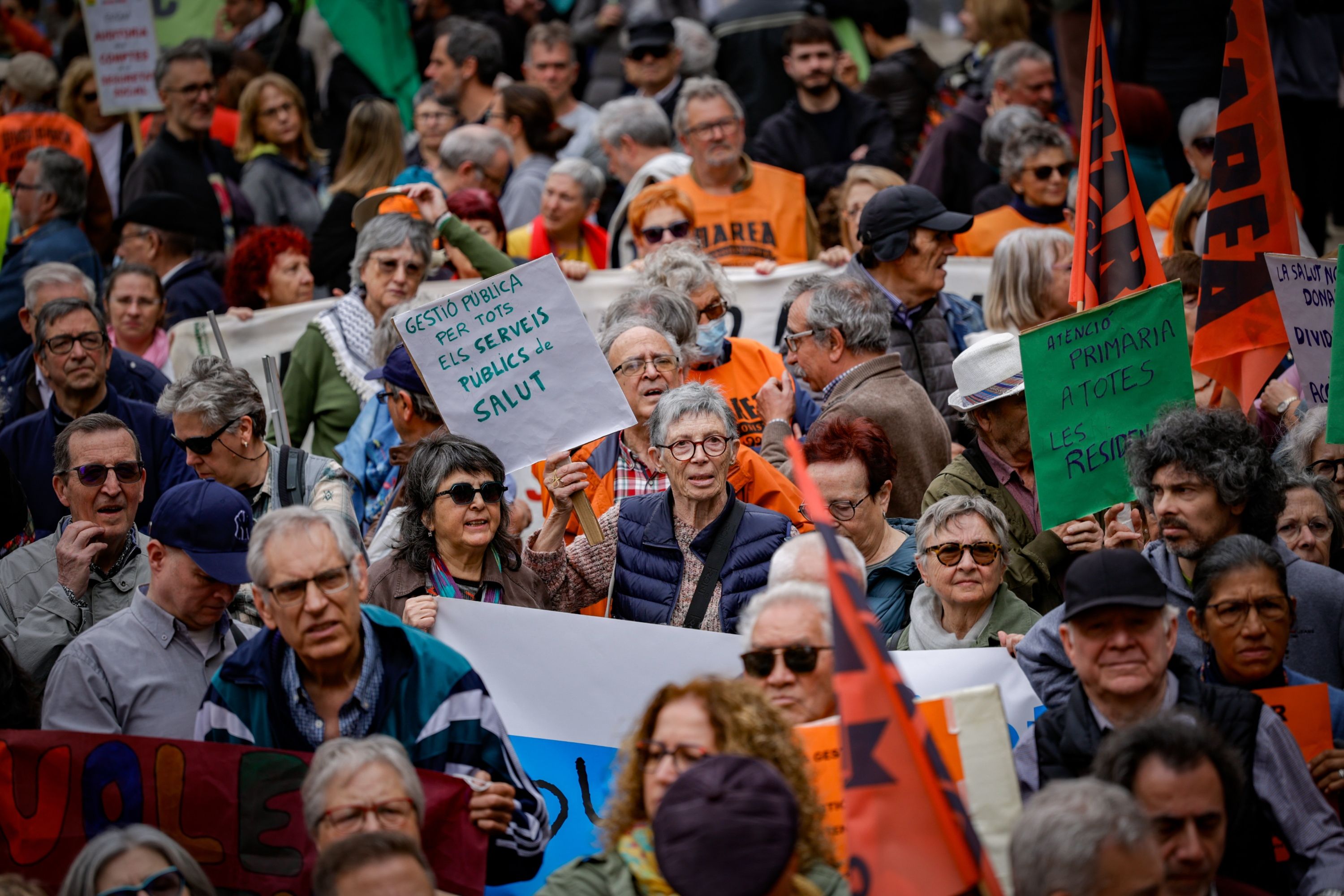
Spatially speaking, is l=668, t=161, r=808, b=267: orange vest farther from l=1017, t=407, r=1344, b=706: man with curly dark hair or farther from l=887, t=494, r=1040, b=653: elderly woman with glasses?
l=1017, t=407, r=1344, b=706: man with curly dark hair

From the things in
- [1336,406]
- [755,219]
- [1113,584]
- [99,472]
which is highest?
[755,219]

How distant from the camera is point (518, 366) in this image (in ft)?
21.2

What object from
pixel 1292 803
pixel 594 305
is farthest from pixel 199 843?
pixel 594 305

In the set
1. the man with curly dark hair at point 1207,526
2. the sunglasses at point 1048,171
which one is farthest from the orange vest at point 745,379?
the sunglasses at point 1048,171

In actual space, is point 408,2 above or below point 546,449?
above

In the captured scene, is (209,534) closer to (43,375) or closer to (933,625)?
(933,625)

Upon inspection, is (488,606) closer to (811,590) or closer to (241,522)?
(241,522)

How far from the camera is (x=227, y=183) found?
11305 millimetres

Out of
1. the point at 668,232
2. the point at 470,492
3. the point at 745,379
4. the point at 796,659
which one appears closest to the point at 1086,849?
the point at 796,659

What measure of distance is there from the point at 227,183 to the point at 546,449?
592 cm

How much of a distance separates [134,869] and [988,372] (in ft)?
12.1

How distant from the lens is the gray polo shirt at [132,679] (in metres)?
4.93

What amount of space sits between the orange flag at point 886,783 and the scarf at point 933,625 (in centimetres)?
167

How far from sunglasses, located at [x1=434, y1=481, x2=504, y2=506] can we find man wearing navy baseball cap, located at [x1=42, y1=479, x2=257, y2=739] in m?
0.76
